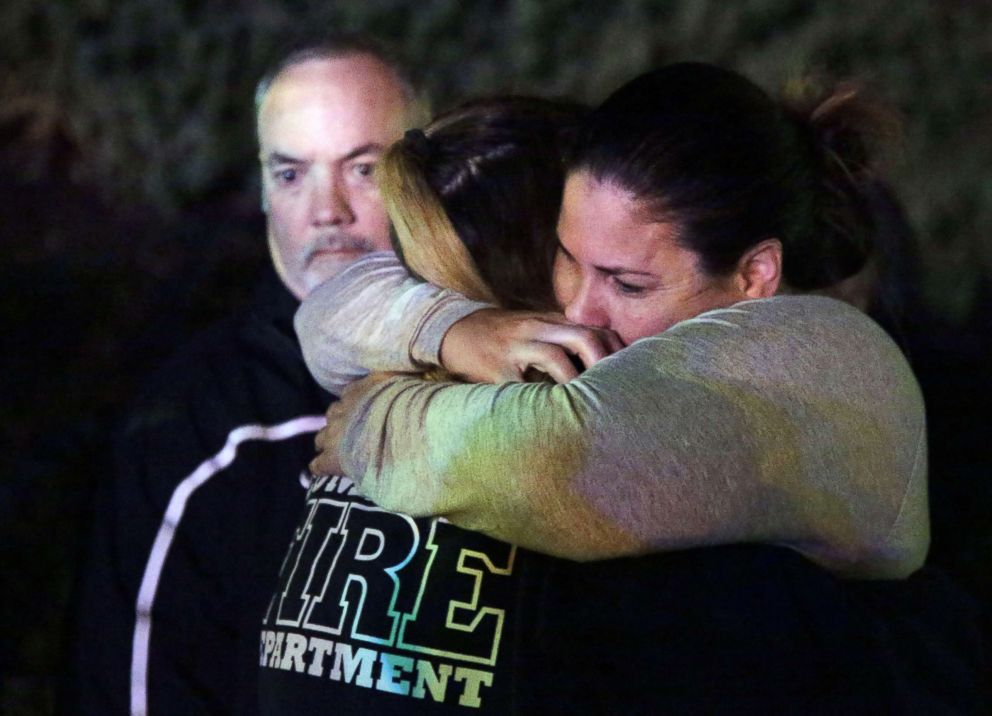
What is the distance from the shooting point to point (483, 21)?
10.6ft

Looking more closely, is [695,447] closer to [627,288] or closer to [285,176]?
[627,288]

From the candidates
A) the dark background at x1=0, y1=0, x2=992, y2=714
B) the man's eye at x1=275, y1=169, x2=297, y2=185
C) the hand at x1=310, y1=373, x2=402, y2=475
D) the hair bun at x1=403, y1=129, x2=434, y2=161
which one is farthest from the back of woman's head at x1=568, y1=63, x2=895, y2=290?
the dark background at x1=0, y1=0, x2=992, y2=714

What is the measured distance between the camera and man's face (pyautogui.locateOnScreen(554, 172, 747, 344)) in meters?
1.17

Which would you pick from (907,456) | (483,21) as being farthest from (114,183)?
(907,456)

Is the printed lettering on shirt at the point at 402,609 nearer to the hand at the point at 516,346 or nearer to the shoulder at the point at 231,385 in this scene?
the hand at the point at 516,346

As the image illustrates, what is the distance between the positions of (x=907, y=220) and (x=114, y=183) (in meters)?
1.85

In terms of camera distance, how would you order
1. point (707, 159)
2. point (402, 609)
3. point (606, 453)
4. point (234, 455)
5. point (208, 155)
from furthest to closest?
1. point (208, 155)
2. point (234, 455)
3. point (707, 159)
4. point (402, 609)
5. point (606, 453)

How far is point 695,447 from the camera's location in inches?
36.4

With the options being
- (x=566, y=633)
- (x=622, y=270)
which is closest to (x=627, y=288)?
(x=622, y=270)

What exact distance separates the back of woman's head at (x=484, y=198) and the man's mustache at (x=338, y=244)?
626mm

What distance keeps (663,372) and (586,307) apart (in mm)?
261

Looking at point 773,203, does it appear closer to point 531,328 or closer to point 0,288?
point 531,328

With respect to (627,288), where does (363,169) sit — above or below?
above

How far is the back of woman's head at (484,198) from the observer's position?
1.18 metres
